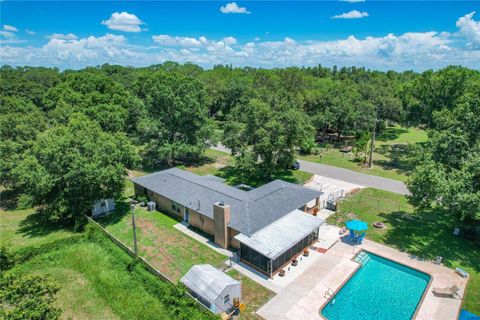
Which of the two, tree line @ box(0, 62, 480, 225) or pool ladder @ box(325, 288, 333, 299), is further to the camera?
tree line @ box(0, 62, 480, 225)

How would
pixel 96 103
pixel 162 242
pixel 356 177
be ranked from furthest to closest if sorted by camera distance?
pixel 96 103 → pixel 356 177 → pixel 162 242

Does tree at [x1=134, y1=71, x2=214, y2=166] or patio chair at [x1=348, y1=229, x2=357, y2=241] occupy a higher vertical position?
tree at [x1=134, y1=71, x2=214, y2=166]

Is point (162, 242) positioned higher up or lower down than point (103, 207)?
lower down

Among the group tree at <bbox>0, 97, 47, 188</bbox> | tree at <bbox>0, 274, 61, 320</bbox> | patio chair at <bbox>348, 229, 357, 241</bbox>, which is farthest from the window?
tree at <bbox>0, 97, 47, 188</bbox>

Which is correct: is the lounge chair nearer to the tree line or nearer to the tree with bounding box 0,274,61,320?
the tree line

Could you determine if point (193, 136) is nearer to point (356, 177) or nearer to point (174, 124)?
point (174, 124)

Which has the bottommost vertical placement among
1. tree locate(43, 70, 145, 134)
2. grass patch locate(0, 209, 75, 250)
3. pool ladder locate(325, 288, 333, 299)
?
grass patch locate(0, 209, 75, 250)

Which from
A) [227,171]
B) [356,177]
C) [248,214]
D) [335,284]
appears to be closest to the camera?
[335,284]

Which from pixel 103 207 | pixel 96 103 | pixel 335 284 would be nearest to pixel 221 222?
pixel 335 284
